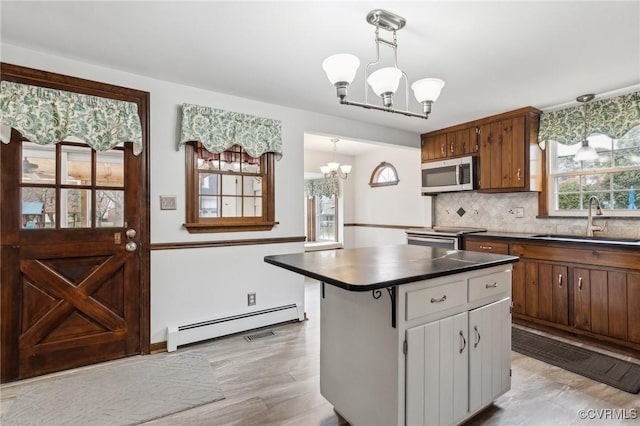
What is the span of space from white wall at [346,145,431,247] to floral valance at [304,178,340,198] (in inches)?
17.6

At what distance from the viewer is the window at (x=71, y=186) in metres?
2.41

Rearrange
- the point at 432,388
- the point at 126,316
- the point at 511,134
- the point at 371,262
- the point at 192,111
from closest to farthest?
1. the point at 432,388
2. the point at 371,262
3. the point at 126,316
4. the point at 192,111
5. the point at 511,134

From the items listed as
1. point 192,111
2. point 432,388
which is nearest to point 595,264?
point 432,388

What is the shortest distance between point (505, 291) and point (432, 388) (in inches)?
32.7

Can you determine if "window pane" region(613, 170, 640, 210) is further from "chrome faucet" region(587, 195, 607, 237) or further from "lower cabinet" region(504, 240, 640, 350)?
"lower cabinet" region(504, 240, 640, 350)

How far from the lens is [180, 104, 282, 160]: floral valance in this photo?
293 centimetres

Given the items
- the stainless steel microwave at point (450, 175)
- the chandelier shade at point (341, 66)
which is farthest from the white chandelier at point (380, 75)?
the stainless steel microwave at point (450, 175)

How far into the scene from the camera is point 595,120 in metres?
3.29

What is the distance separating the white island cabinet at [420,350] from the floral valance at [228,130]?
1.86 m

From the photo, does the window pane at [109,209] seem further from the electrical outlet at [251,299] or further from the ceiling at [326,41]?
the electrical outlet at [251,299]

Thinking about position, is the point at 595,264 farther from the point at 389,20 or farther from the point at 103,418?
the point at 103,418

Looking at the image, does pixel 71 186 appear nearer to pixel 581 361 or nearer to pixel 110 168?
pixel 110 168

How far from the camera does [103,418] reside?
1930 millimetres

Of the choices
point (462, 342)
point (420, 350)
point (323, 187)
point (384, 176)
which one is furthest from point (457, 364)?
point (323, 187)
